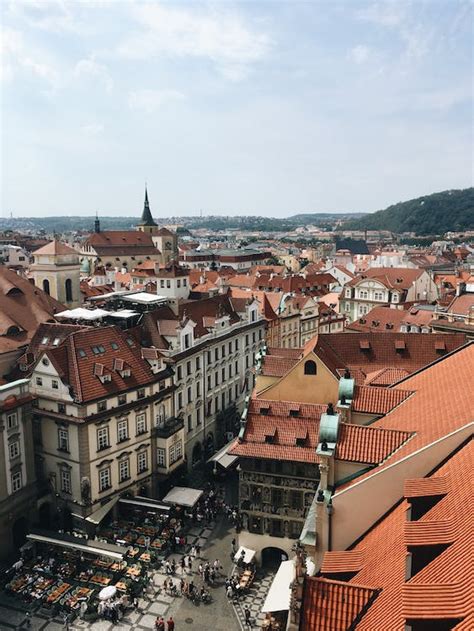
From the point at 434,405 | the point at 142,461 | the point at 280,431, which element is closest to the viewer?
the point at 434,405

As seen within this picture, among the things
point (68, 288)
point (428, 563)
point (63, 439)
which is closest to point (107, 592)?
point (63, 439)

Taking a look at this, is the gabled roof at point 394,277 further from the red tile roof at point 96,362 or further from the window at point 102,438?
the window at point 102,438

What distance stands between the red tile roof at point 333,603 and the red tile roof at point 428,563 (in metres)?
0.32

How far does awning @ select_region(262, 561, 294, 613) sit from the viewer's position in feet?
93.7

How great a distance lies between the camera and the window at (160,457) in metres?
49.9

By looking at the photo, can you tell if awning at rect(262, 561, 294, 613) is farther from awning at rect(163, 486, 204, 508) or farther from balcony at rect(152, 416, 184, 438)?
balcony at rect(152, 416, 184, 438)

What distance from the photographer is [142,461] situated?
161 ft

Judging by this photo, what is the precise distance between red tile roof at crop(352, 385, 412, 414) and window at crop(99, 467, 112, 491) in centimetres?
2294

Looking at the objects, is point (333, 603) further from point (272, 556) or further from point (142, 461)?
point (142, 461)

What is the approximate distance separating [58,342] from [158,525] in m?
17.3

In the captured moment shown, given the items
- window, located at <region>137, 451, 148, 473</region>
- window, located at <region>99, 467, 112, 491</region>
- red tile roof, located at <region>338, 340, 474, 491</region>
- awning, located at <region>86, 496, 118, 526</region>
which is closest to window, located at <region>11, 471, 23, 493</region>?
awning, located at <region>86, 496, 118, 526</region>

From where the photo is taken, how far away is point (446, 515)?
1656 cm

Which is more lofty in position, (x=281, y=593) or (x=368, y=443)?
(x=368, y=443)

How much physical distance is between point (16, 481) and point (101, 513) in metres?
6.95
